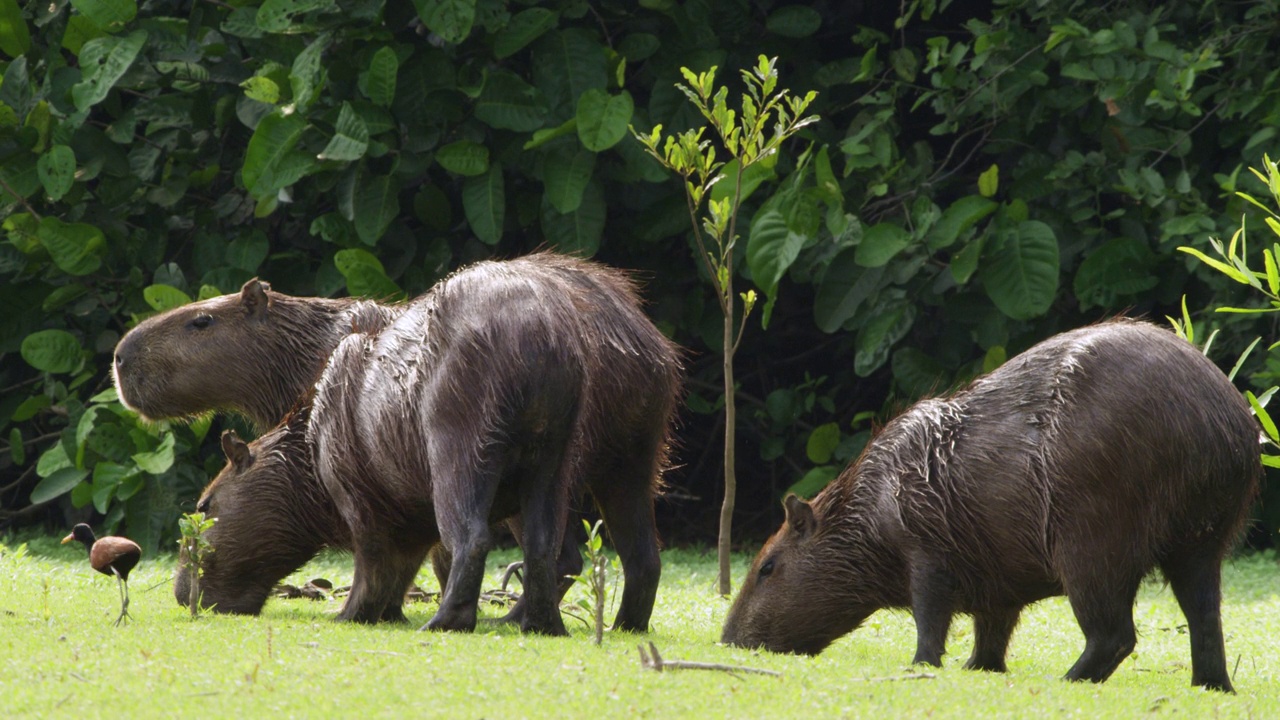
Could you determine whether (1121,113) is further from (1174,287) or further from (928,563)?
(928,563)

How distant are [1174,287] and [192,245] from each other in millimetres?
5778

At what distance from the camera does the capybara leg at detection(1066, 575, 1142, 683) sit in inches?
174

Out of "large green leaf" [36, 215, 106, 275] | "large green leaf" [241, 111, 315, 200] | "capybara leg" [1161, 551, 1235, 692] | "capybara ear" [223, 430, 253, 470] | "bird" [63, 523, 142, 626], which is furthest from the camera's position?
"large green leaf" [36, 215, 106, 275]

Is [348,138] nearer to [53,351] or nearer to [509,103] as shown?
[509,103]

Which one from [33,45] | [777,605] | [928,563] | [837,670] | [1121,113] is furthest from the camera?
[33,45]

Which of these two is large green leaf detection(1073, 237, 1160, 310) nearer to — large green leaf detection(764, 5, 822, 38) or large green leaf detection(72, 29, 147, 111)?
large green leaf detection(764, 5, 822, 38)

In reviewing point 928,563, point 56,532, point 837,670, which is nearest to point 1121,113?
point 928,563

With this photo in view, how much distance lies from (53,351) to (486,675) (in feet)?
18.6

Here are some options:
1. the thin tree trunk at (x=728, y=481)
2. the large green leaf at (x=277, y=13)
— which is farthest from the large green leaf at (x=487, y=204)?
the thin tree trunk at (x=728, y=481)

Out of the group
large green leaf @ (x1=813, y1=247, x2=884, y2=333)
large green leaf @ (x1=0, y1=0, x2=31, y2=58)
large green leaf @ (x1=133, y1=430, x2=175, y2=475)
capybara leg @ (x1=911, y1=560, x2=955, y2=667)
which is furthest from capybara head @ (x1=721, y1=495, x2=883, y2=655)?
large green leaf @ (x1=0, y1=0, x2=31, y2=58)

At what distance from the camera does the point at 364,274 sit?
25.7 ft

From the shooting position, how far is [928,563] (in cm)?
491

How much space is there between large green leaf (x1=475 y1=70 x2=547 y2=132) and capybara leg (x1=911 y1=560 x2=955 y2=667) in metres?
4.01

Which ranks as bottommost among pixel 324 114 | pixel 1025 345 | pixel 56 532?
pixel 56 532
